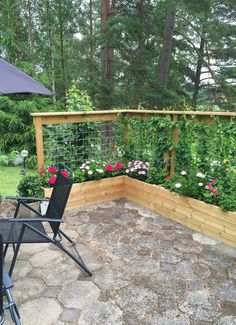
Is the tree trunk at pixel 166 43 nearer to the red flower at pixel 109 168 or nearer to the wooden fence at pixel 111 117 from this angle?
the wooden fence at pixel 111 117

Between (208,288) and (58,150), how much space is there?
261 centimetres

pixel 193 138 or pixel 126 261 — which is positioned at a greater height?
pixel 193 138

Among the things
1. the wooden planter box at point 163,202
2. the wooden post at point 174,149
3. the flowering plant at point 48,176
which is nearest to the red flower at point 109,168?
the wooden planter box at point 163,202

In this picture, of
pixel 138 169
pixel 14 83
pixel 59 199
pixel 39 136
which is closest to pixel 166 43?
pixel 138 169

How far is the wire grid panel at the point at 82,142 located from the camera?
13.5 feet

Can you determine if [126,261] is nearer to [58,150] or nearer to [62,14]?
[58,150]

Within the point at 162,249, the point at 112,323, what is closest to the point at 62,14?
the point at 162,249

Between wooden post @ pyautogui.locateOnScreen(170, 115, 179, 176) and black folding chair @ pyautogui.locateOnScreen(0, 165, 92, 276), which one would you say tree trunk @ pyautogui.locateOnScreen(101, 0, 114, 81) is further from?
black folding chair @ pyautogui.locateOnScreen(0, 165, 92, 276)

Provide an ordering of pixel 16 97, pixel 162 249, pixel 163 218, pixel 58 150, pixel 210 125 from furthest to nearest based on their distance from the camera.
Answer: pixel 16 97 → pixel 58 150 → pixel 163 218 → pixel 210 125 → pixel 162 249

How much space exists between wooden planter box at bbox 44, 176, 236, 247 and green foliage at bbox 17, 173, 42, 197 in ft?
0.35

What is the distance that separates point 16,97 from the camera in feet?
25.8

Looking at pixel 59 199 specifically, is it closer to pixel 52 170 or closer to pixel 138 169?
pixel 52 170

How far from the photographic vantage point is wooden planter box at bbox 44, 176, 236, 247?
302 cm

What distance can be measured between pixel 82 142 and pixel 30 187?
3.40 feet
